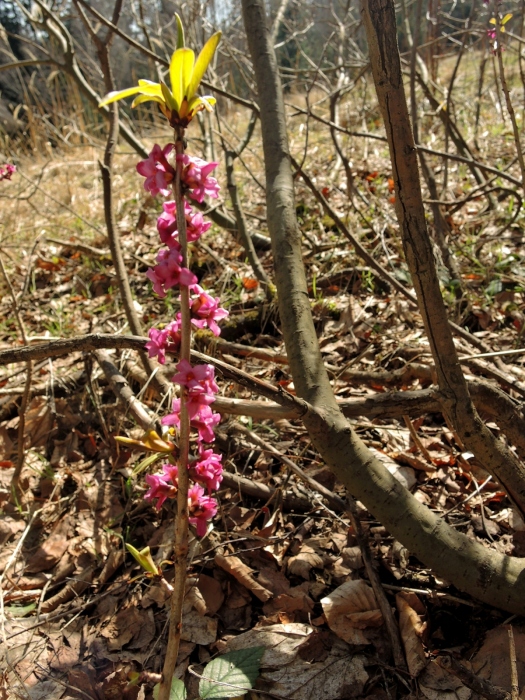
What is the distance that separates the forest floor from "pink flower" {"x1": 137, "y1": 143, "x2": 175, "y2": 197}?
573 millimetres

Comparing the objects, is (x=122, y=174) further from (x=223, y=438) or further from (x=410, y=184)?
(x=410, y=184)

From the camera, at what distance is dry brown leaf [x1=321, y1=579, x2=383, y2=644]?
1.48m

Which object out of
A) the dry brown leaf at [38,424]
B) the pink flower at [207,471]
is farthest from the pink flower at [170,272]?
the dry brown leaf at [38,424]

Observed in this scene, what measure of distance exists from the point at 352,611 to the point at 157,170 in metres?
1.29

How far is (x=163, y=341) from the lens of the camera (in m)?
0.94

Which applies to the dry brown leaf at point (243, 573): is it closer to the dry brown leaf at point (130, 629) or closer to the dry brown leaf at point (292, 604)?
the dry brown leaf at point (292, 604)

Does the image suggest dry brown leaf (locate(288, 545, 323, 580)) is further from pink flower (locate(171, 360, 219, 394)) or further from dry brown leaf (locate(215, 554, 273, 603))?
pink flower (locate(171, 360, 219, 394))

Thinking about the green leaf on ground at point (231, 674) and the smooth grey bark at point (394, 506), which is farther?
the smooth grey bark at point (394, 506)

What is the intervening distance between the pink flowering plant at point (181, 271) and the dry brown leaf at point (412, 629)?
0.68 m

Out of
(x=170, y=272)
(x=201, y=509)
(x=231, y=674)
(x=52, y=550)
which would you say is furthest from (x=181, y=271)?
(x=52, y=550)

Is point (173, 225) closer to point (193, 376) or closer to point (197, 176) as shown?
point (197, 176)

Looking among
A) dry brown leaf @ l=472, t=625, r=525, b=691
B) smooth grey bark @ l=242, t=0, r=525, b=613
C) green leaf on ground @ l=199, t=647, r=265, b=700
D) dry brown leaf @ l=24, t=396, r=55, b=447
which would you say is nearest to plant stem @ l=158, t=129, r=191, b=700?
green leaf on ground @ l=199, t=647, r=265, b=700

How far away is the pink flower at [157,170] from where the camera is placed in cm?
87

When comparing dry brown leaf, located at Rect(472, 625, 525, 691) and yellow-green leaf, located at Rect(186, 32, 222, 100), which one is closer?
yellow-green leaf, located at Rect(186, 32, 222, 100)
